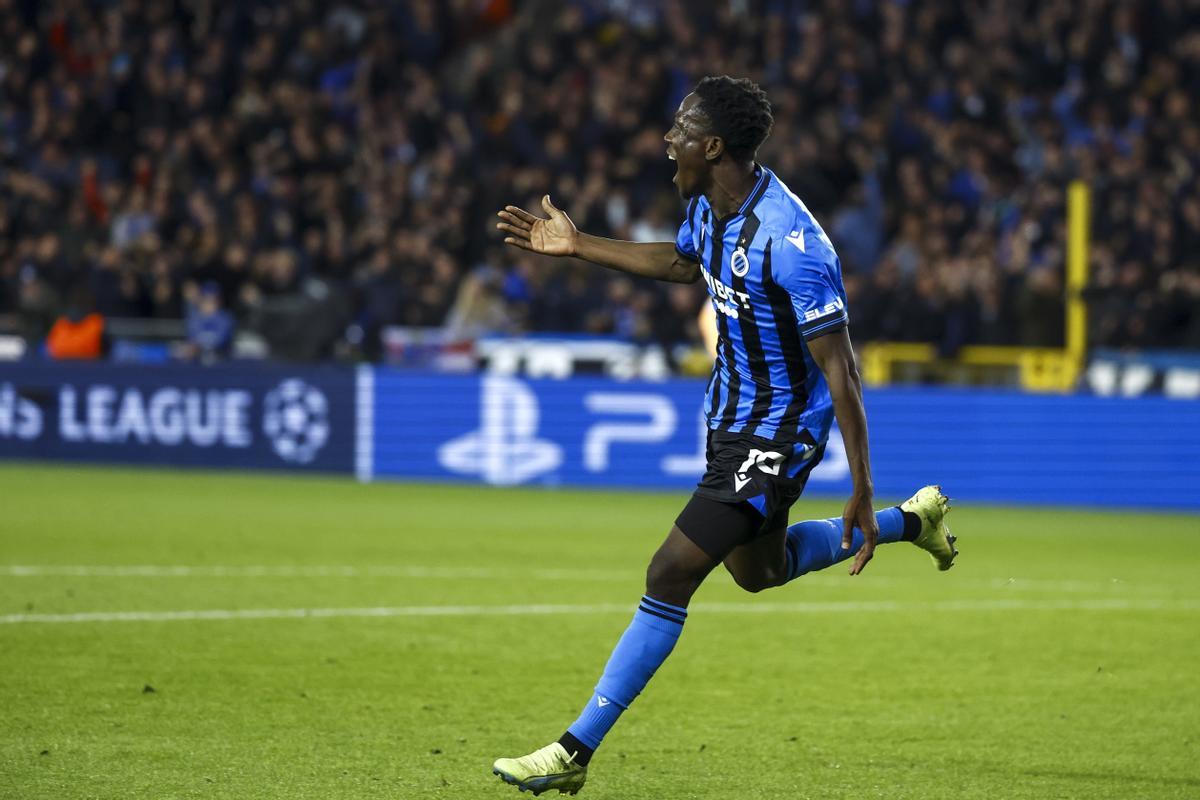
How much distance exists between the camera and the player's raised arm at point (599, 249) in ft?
20.1

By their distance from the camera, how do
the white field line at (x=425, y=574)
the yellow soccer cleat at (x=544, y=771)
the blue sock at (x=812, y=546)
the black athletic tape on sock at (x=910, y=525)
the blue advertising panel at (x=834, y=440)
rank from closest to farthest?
1. the yellow soccer cleat at (x=544, y=771)
2. the blue sock at (x=812, y=546)
3. the black athletic tape on sock at (x=910, y=525)
4. the white field line at (x=425, y=574)
5. the blue advertising panel at (x=834, y=440)

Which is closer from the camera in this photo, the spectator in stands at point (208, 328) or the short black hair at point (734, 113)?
the short black hair at point (734, 113)

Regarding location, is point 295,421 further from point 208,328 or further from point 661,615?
point 661,615

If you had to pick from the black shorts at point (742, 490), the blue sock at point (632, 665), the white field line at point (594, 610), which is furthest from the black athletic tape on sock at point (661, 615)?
the white field line at point (594, 610)

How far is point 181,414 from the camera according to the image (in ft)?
65.7

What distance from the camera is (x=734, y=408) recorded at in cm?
586

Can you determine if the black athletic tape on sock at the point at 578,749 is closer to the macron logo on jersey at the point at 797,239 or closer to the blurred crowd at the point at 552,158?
the macron logo on jersey at the point at 797,239

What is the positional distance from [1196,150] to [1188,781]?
17.0 metres

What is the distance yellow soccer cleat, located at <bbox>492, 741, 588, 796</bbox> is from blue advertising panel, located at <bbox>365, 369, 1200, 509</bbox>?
484 inches

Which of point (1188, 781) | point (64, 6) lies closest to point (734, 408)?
point (1188, 781)

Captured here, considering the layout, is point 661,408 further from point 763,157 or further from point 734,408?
point 734,408

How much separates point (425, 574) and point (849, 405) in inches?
256

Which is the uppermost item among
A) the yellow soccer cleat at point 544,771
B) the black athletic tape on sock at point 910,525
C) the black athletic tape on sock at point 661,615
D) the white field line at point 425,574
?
the black athletic tape on sock at point 910,525

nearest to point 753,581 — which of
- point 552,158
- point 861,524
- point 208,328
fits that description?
point 861,524
